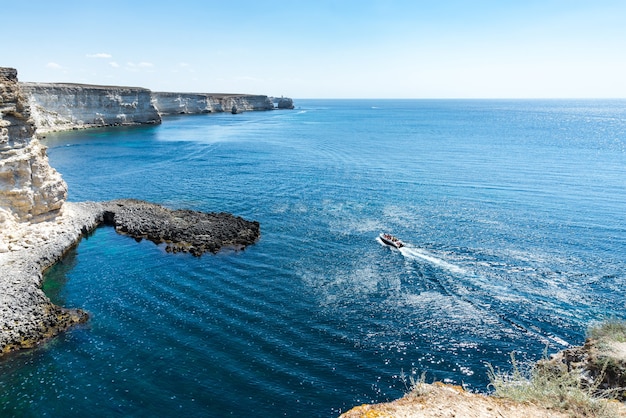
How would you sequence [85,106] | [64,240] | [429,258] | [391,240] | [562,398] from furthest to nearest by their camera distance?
[85,106] → [391,240] → [64,240] → [429,258] → [562,398]

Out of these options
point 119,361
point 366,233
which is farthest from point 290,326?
point 366,233

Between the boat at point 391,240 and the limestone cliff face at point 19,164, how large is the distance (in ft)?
103

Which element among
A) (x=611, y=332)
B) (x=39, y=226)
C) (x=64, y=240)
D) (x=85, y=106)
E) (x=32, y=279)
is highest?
(x=85, y=106)

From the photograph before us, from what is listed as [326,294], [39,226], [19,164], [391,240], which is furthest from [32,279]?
[391,240]

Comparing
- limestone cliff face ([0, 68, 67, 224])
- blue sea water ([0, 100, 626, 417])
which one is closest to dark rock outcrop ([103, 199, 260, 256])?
blue sea water ([0, 100, 626, 417])

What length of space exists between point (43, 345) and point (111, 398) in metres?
7.54

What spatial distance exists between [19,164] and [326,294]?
28.2m

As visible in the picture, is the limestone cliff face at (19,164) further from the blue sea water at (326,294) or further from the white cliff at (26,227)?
the blue sea water at (326,294)

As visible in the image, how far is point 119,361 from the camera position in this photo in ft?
77.1

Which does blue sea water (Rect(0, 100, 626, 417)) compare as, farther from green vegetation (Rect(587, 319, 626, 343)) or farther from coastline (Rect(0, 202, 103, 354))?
green vegetation (Rect(587, 319, 626, 343))

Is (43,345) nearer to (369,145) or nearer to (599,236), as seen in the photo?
(599,236)

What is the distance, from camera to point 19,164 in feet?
113

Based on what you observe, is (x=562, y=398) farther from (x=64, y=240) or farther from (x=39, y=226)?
(x=39, y=226)

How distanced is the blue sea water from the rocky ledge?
4.27 ft
